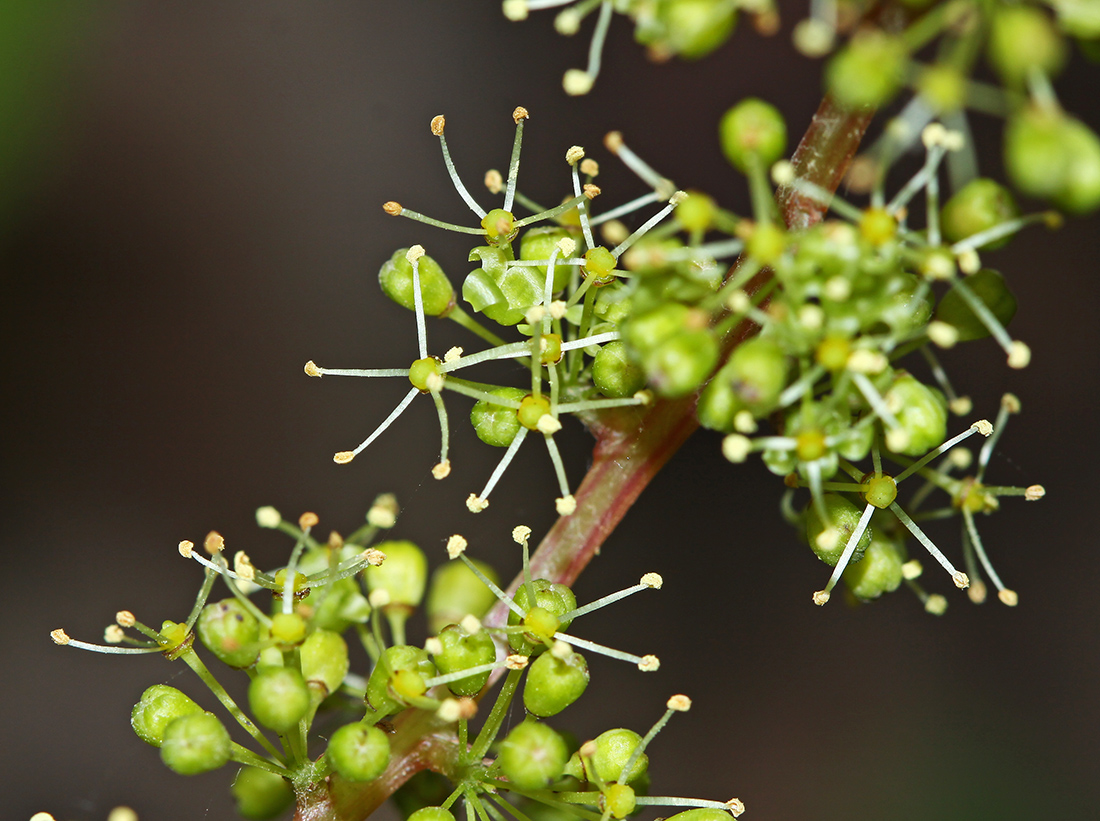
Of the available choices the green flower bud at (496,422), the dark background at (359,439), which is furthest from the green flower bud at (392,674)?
the dark background at (359,439)

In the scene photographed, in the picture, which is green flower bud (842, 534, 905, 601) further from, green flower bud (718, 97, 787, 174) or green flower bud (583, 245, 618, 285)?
green flower bud (718, 97, 787, 174)

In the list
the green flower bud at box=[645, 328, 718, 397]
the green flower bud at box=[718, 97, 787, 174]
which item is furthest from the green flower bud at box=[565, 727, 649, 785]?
the green flower bud at box=[718, 97, 787, 174]

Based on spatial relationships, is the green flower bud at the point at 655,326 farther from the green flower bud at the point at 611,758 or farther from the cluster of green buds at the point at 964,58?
the green flower bud at the point at 611,758

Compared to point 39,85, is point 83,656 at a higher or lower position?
lower

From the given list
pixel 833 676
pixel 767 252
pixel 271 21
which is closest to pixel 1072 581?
pixel 833 676

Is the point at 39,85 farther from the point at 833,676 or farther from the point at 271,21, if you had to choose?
the point at 833,676

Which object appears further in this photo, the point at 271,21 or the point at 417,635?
the point at 271,21
